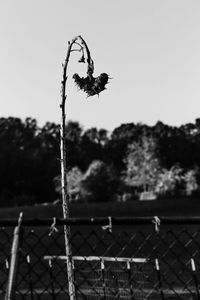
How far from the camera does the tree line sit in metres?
63.3

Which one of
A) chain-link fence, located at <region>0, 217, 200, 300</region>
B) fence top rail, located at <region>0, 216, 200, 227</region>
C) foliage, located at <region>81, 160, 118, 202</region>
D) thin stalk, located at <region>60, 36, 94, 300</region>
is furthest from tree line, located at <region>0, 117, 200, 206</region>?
fence top rail, located at <region>0, 216, 200, 227</region>

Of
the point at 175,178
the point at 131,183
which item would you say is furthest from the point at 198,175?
the point at 131,183

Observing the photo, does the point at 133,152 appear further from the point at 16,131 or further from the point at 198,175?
the point at 16,131

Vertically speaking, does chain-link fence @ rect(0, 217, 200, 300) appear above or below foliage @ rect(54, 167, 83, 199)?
below

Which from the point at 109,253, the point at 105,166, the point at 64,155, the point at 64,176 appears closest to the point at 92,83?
the point at 64,155

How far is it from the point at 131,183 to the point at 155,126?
95.7 ft

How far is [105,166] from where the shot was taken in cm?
6638

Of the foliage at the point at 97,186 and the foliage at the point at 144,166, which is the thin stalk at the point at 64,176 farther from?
the foliage at the point at 144,166

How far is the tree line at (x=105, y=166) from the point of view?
63344 millimetres

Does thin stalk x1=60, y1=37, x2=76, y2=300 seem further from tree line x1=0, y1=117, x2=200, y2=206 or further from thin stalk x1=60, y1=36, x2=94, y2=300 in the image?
tree line x1=0, y1=117, x2=200, y2=206

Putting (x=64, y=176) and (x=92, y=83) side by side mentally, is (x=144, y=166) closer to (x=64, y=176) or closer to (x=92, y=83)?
(x=92, y=83)

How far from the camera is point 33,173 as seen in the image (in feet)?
213

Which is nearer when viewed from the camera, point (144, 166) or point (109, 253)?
point (109, 253)


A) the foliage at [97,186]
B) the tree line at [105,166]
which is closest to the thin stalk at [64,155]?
the tree line at [105,166]
